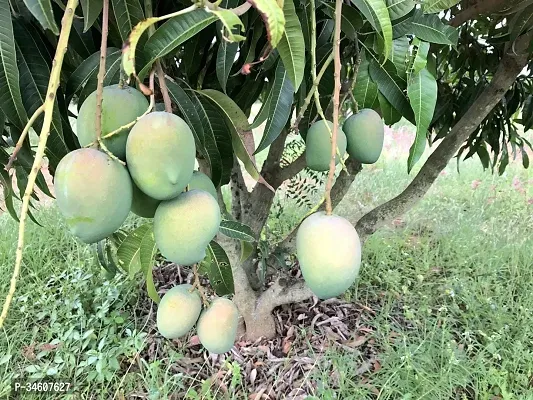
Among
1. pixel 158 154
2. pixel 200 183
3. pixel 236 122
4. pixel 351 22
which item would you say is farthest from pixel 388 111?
pixel 158 154

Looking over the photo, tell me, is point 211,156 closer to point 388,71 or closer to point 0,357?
point 388,71

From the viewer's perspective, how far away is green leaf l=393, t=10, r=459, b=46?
82 cm

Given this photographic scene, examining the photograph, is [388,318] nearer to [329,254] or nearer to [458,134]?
[458,134]

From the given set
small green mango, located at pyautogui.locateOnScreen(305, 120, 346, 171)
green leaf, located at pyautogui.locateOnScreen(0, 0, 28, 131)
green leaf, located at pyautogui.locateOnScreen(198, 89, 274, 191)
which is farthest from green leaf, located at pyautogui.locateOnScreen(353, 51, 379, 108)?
green leaf, located at pyautogui.locateOnScreen(0, 0, 28, 131)

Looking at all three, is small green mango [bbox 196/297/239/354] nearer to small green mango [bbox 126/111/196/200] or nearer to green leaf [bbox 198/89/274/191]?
green leaf [bbox 198/89/274/191]

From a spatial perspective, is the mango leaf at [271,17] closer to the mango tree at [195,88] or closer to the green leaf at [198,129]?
the mango tree at [195,88]

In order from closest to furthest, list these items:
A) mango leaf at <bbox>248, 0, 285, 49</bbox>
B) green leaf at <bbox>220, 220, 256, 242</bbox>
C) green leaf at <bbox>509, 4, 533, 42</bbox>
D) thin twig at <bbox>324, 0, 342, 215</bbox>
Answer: mango leaf at <bbox>248, 0, 285, 49</bbox>, thin twig at <bbox>324, 0, 342, 215</bbox>, green leaf at <bbox>220, 220, 256, 242</bbox>, green leaf at <bbox>509, 4, 533, 42</bbox>

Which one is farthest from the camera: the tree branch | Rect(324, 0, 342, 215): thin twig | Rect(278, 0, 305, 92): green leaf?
the tree branch

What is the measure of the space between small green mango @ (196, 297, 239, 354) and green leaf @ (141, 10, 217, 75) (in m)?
0.48

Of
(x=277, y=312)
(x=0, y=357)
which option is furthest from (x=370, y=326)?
(x=0, y=357)

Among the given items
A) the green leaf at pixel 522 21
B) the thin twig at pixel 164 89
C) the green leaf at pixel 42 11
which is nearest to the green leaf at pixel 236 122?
the thin twig at pixel 164 89

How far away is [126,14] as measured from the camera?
656 millimetres

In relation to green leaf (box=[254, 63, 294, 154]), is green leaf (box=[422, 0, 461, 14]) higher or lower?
higher

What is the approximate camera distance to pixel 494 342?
197 centimetres
